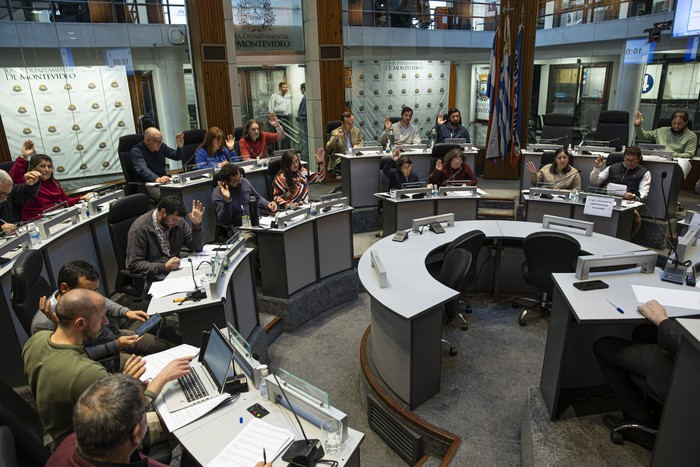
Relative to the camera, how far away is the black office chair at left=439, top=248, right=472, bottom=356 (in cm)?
349

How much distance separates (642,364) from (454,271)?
4.61 feet

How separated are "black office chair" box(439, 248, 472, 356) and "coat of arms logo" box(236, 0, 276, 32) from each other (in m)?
6.35

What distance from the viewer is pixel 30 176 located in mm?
4453

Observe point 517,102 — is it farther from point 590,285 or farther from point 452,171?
point 590,285

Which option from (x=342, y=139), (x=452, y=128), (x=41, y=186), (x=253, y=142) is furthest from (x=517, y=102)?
(x=41, y=186)

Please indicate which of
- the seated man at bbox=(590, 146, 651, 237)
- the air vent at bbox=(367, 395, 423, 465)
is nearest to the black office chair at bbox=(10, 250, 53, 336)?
the air vent at bbox=(367, 395, 423, 465)

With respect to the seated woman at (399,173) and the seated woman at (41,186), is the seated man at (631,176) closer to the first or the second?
the seated woman at (399,173)

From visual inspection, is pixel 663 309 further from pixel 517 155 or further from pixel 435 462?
pixel 517 155

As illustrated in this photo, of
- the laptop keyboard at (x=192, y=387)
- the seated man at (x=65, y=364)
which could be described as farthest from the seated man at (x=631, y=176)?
the seated man at (x=65, y=364)

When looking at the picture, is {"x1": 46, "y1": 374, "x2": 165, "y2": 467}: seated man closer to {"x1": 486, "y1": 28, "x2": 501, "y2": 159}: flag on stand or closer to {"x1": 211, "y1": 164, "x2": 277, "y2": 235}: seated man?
{"x1": 211, "y1": 164, "x2": 277, "y2": 235}: seated man

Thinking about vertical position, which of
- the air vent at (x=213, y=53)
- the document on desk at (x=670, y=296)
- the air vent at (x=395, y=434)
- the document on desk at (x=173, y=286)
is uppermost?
the air vent at (x=213, y=53)

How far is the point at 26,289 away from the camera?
290 cm

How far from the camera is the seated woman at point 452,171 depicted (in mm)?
5746

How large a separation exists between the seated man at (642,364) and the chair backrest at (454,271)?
1.05m
